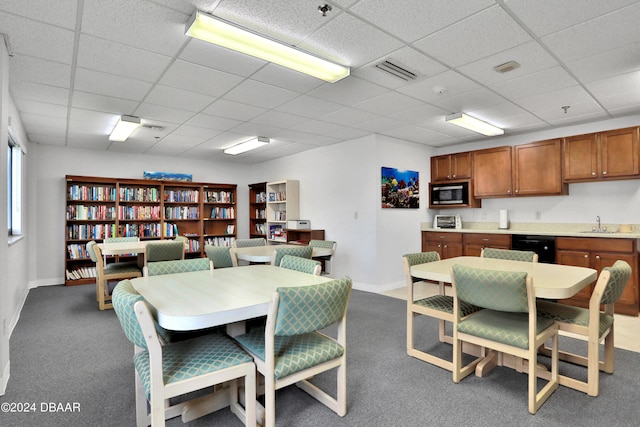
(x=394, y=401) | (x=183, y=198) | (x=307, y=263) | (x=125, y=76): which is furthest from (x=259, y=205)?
(x=394, y=401)

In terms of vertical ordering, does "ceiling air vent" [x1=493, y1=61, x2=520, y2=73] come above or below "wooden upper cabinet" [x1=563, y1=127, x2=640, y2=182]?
above

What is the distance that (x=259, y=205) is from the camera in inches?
315

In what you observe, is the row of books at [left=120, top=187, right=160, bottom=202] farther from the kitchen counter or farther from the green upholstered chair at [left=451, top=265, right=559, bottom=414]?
the green upholstered chair at [left=451, top=265, right=559, bottom=414]

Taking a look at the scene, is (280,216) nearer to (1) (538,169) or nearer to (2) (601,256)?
(1) (538,169)

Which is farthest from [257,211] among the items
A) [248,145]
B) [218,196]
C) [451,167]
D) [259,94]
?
[259,94]

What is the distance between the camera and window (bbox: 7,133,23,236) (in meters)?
4.50

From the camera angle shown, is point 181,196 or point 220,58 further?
point 181,196

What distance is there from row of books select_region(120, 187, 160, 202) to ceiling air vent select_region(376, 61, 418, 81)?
5.56 m

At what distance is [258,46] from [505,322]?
8.47 feet

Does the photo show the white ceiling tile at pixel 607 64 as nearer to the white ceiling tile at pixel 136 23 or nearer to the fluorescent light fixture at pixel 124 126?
the white ceiling tile at pixel 136 23

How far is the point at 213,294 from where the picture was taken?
1.86m

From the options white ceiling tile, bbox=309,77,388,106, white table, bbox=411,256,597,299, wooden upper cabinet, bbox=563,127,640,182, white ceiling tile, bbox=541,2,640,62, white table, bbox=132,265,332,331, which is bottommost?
white table, bbox=411,256,597,299

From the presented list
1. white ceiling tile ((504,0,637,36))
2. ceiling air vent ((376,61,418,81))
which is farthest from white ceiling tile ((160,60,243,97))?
white ceiling tile ((504,0,637,36))

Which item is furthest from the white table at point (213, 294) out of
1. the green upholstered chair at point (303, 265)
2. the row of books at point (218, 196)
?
the row of books at point (218, 196)
